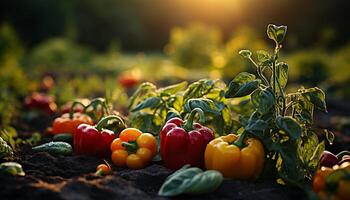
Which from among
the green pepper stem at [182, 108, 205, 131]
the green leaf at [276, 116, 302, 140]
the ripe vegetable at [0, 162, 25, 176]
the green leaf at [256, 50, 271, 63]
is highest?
the green leaf at [256, 50, 271, 63]

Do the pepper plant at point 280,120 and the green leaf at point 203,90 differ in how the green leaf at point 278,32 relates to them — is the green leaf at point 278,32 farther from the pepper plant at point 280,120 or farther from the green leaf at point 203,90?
the green leaf at point 203,90

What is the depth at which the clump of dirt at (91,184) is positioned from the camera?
7.95 feet

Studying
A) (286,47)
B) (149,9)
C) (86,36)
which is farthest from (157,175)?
(149,9)

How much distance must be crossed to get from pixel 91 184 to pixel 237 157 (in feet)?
2.67

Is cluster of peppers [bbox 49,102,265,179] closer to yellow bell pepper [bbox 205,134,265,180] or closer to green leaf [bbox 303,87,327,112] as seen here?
yellow bell pepper [bbox 205,134,265,180]

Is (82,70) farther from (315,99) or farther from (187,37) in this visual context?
(315,99)

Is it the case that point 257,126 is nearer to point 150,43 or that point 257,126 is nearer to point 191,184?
point 191,184

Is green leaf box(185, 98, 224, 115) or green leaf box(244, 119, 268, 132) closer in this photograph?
green leaf box(244, 119, 268, 132)

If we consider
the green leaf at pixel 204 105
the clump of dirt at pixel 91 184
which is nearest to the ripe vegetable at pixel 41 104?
the clump of dirt at pixel 91 184

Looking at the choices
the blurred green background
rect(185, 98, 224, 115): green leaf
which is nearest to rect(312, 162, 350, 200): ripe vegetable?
rect(185, 98, 224, 115): green leaf

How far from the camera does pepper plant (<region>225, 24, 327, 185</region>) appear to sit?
9.16 feet

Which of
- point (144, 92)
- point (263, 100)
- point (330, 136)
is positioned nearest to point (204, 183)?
point (263, 100)

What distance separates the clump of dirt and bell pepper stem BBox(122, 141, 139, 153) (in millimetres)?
134

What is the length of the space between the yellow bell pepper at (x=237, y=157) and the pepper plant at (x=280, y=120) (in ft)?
0.19
